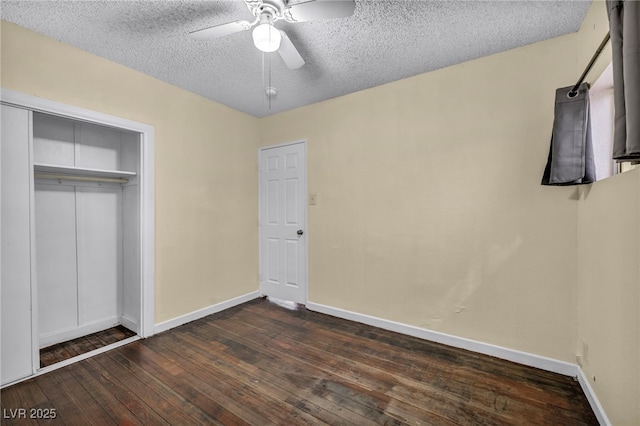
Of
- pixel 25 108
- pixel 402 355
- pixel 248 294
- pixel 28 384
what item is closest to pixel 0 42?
pixel 25 108

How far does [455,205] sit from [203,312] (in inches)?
116

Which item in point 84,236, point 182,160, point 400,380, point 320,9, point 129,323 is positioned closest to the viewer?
point 320,9

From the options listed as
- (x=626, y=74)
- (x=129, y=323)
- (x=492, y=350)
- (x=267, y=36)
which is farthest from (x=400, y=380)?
(x=129, y=323)

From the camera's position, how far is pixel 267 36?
5.26 ft

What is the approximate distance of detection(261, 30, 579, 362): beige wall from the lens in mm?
2172

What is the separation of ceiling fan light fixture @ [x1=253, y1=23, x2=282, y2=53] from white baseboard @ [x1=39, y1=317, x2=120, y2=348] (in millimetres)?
3116

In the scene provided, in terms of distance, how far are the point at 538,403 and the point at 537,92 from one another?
223 cm

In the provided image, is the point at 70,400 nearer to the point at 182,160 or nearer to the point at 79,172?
the point at 79,172

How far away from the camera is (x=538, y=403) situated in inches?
70.6

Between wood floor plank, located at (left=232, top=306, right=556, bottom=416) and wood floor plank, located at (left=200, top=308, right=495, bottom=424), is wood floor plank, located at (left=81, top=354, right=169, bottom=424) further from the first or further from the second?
wood floor plank, located at (left=232, top=306, right=556, bottom=416)

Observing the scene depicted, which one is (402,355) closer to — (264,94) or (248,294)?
(248,294)

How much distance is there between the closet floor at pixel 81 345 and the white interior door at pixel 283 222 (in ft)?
5.45

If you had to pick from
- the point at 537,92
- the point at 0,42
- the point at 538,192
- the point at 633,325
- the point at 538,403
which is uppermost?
the point at 0,42

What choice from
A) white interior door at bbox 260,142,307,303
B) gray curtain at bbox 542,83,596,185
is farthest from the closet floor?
gray curtain at bbox 542,83,596,185
